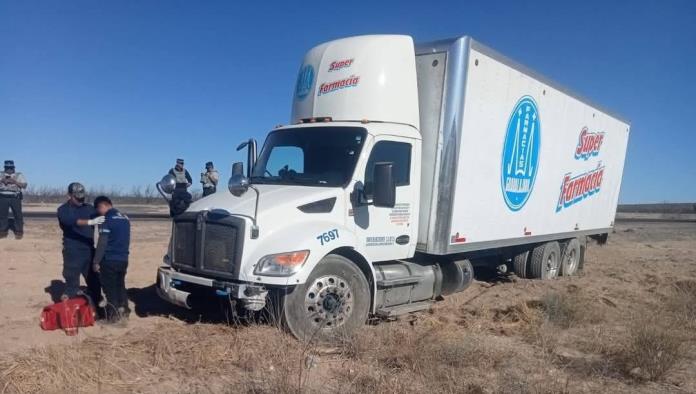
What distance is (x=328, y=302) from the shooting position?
5.75m

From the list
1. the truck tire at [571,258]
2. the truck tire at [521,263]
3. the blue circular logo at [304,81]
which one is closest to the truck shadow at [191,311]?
the blue circular logo at [304,81]

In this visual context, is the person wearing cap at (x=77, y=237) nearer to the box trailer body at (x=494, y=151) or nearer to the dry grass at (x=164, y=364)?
the dry grass at (x=164, y=364)

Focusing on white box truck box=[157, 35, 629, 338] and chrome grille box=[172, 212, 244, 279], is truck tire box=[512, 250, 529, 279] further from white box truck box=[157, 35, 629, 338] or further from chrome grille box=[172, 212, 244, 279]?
chrome grille box=[172, 212, 244, 279]

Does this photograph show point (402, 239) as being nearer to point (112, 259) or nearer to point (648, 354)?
point (648, 354)

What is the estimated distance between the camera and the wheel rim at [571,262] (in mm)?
11969

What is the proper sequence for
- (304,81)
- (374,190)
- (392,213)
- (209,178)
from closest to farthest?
(374,190), (392,213), (304,81), (209,178)

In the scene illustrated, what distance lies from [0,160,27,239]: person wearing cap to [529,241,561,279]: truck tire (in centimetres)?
1187

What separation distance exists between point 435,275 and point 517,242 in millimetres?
2306

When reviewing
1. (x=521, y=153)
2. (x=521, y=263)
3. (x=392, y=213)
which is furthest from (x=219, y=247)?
(x=521, y=263)

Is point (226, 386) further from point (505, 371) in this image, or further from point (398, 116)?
point (398, 116)

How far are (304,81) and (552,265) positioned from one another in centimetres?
698

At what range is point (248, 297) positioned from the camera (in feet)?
17.2

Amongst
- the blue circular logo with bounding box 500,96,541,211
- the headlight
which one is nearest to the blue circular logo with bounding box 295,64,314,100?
the headlight

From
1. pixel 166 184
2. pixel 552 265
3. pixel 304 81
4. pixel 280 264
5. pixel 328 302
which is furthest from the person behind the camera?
pixel 552 265
